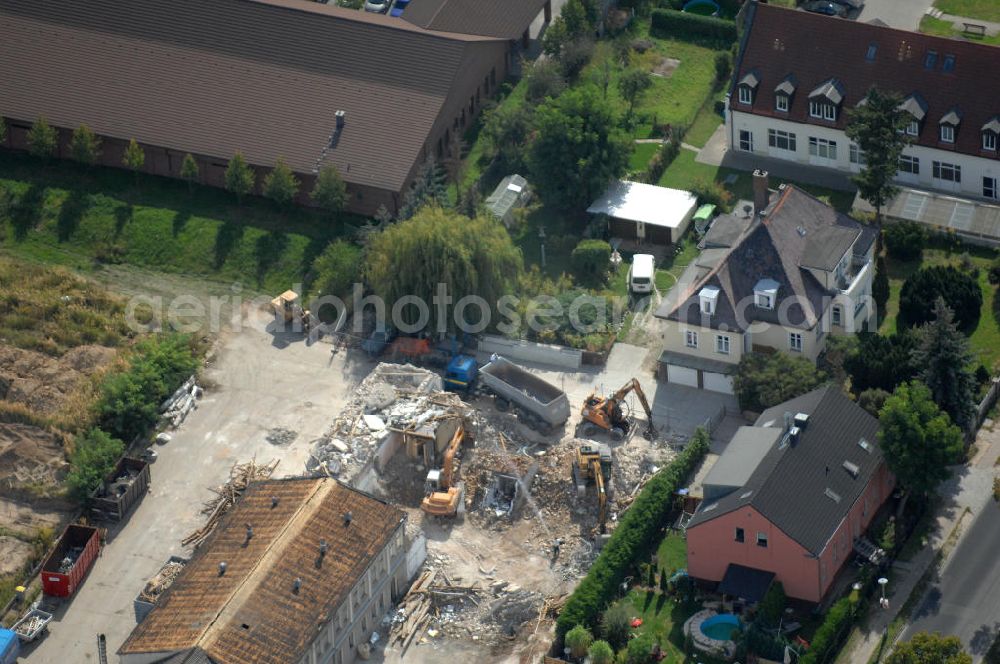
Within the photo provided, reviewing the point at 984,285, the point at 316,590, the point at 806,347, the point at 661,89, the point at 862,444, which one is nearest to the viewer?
the point at 316,590

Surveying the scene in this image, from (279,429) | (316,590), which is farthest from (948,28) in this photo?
(316,590)

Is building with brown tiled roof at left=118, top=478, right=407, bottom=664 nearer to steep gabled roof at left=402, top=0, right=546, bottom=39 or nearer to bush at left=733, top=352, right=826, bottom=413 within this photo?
bush at left=733, top=352, right=826, bottom=413

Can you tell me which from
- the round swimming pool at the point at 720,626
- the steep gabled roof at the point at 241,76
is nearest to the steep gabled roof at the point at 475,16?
the steep gabled roof at the point at 241,76

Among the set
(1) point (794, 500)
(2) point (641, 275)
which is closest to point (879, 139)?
(2) point (641, 275)

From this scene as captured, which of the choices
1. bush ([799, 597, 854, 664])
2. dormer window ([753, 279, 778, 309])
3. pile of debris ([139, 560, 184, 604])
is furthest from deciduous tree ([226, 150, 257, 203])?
bush ([799, 597, 854, 664])

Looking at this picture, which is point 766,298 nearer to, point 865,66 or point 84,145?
point 865,66

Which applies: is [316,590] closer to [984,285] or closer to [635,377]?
[635,377]

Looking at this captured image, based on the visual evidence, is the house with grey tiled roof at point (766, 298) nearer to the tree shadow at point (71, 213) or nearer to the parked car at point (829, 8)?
the parked car at point (829, 8)
